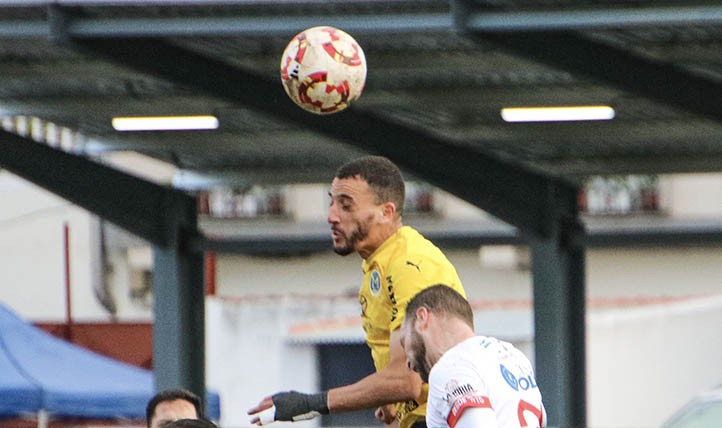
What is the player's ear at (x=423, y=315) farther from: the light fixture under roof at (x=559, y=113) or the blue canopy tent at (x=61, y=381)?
the blue canopy tent at (x=61, y=381)

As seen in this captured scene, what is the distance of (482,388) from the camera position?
5.70 meters

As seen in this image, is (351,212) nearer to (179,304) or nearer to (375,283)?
(375,283)

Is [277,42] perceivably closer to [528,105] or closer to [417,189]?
[528,105]

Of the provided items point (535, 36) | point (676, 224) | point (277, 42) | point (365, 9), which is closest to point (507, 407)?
point (365, 9)

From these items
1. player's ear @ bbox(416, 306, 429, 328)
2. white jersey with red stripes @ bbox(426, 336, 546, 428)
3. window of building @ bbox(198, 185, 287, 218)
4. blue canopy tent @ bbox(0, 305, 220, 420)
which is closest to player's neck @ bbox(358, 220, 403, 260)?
player's ear @ bbox(416, 306, 429, 328)

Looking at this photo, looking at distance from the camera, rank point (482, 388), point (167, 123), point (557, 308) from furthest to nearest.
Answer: point (557, 308)
point (167, 123)
point (482, 388)

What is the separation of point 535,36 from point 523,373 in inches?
331

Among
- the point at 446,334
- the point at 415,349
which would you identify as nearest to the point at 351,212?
the point at 415,349

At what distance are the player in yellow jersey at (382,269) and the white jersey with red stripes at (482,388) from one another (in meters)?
1.06

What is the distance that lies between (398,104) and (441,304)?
11.8 m

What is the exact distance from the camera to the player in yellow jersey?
691 cm

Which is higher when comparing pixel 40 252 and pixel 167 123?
pixel 167 123

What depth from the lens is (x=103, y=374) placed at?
59.9 ft

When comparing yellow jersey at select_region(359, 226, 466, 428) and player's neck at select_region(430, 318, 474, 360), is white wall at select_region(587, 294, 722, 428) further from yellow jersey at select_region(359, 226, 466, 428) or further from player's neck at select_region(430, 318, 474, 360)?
player's neck at select_region(430, 318, 474, 360)
